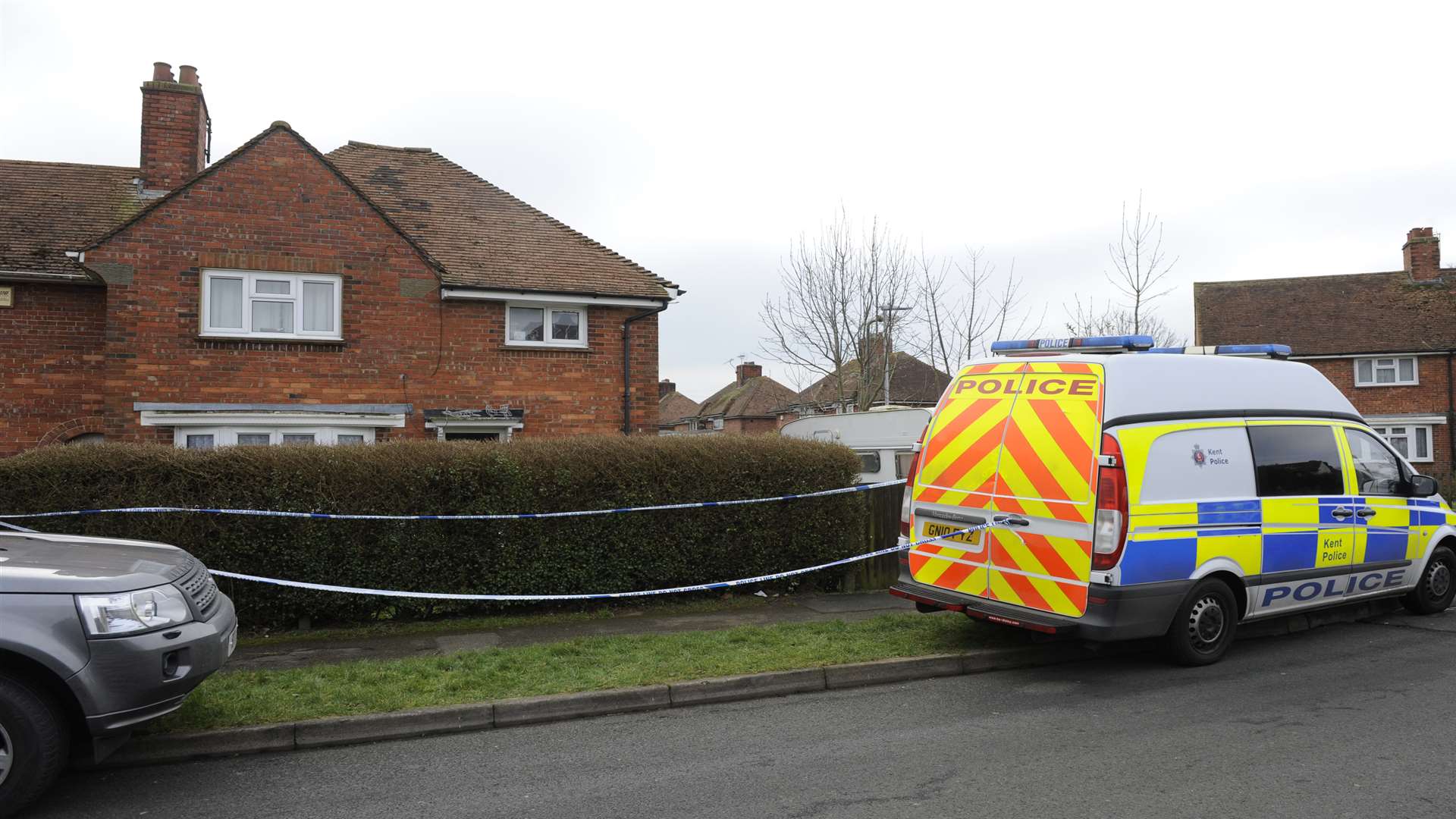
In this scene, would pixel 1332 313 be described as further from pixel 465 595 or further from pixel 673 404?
pixel 673 404

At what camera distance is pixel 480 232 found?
651 inches

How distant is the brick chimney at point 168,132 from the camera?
15031mm

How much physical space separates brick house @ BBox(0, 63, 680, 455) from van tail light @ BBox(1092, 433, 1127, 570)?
1028cm

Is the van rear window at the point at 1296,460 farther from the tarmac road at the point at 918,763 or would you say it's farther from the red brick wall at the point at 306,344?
the red brick wall at the point at 306,344

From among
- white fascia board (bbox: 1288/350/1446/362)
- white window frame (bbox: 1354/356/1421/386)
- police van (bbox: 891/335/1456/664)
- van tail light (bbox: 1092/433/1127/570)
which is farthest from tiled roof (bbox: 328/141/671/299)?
white window frame (bbox: 1354/356/1421/386)

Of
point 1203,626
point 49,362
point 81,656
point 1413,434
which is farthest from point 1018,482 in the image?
point 1413,434

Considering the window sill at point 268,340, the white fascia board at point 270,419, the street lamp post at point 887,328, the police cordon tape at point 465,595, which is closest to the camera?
the police cordon tape at point 465,595

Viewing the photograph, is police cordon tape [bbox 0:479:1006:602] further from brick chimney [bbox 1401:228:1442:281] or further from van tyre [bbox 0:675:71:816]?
brick chimney [bbox 1401:228:1442:281]

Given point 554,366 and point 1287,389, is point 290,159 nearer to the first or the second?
point 554,366

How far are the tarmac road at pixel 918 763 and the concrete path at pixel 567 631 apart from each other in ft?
6.02

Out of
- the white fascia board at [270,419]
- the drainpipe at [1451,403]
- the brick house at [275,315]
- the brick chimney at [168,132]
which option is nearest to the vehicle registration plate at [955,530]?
the brick house at [275,315]

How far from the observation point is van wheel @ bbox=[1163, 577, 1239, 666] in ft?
21.6

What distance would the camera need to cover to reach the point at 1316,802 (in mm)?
4250

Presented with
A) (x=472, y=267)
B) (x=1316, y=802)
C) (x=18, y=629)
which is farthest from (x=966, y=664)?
(x=472, y=267)
